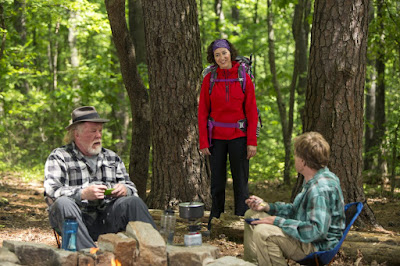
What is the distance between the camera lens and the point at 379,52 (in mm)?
10984

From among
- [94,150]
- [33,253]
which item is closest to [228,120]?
[94,150]

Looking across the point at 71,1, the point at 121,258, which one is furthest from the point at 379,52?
the point at 121,258

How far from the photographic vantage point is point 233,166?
5.15m

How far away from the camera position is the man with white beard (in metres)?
3.86

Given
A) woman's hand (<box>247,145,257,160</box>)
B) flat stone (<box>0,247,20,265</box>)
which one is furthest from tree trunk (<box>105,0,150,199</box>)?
flat stone (<box>0,247,20,265</box>)

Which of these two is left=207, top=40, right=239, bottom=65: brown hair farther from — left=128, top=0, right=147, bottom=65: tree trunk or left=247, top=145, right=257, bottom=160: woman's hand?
left=128, top=0, right=147, bottom=65: tree trunk

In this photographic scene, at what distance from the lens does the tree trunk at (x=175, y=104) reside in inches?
245

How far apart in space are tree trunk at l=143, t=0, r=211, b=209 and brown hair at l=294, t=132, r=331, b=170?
2.81 meters

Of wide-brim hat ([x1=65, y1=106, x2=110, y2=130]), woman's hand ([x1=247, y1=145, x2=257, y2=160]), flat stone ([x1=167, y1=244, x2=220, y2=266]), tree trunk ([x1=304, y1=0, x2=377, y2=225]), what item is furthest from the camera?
tree trunk ([x1=304, y1=0, x2=377, y2=225])

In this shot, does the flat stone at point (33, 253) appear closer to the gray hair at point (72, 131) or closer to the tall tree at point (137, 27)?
the gray hair at point (72, 131)

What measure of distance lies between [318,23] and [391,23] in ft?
18.4

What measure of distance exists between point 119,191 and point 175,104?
2380 mm

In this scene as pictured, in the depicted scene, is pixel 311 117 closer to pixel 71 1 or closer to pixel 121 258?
pixel 121 258

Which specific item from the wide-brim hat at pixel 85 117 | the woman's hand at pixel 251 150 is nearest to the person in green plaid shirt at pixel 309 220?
the woman's hand at pixel 251 150
